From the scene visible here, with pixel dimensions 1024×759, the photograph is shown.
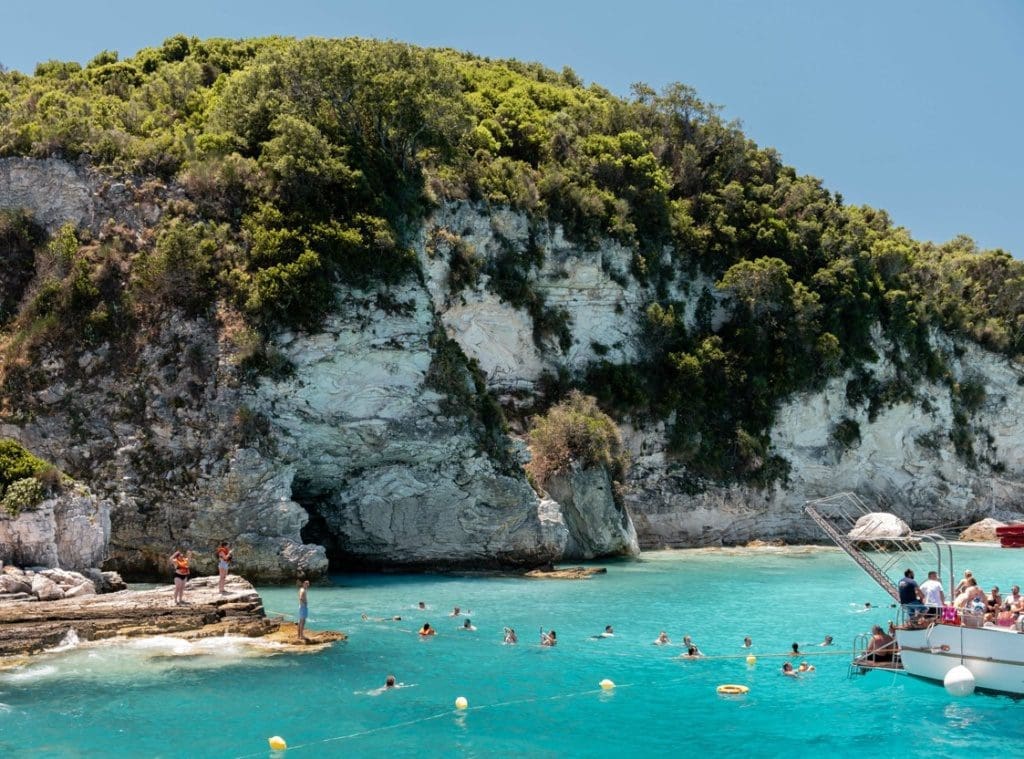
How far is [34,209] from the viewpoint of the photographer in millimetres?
41125

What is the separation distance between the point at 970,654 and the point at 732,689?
564 centimetres

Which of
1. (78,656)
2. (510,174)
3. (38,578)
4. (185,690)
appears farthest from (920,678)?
(510,174)

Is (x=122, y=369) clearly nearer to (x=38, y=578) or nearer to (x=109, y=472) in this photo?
(x=109, y=472)

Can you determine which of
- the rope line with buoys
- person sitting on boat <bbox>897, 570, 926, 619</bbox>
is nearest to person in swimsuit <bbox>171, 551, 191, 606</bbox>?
the rope line with buoys

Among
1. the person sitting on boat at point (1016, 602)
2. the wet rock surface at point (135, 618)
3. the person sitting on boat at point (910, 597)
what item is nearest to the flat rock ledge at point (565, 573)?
the wet rock surface at point (135, 618)

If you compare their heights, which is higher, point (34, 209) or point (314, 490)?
→ point (34, 209)

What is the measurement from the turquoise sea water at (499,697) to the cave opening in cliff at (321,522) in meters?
9.09

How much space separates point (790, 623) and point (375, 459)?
18194mm

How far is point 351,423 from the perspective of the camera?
37844 mm

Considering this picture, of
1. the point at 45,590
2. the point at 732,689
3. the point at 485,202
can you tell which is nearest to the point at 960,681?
the point at 732,689

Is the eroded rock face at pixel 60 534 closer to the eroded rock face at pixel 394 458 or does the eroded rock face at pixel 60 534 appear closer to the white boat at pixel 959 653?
the eroded rock face at pixel 394 458

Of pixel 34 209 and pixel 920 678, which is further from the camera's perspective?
pixel 34 209

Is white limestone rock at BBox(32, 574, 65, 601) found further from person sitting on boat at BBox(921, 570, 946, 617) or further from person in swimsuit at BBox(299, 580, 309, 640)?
Answer: person sitting on boat at BBox(921, 570, 946, 617)

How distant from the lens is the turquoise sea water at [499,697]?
17328 millimetres
